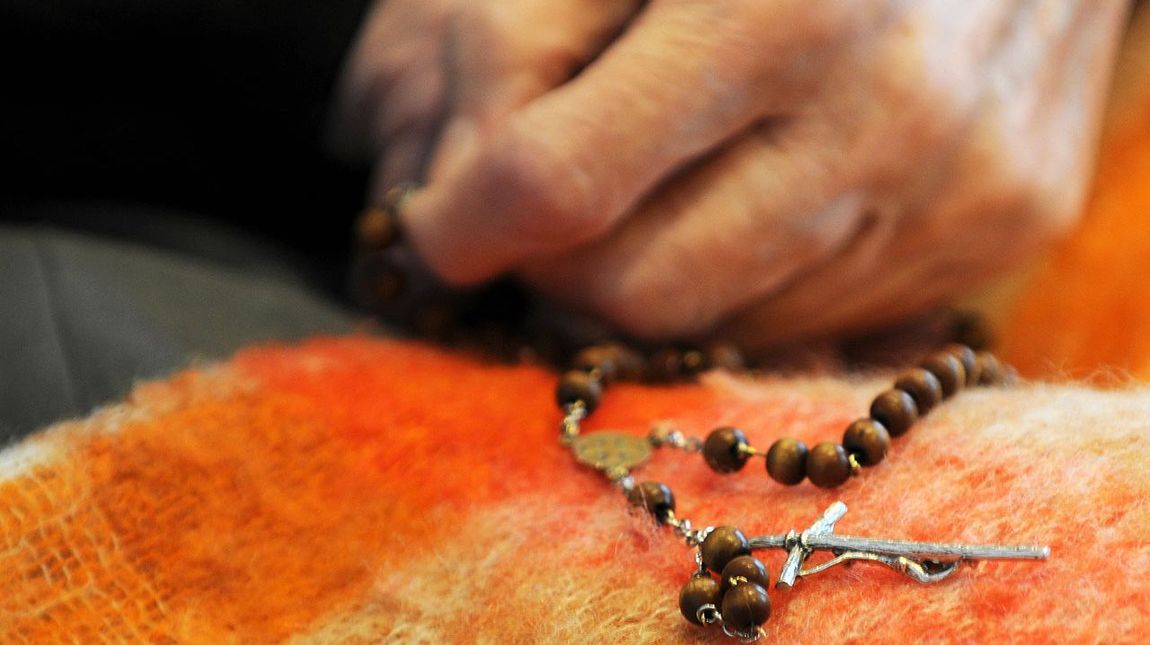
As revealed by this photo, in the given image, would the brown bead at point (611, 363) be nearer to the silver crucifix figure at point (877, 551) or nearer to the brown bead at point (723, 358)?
the brown bead at point (723, 358)

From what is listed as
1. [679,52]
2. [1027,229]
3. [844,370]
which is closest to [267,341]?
[679,52]

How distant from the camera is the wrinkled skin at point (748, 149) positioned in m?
0.57

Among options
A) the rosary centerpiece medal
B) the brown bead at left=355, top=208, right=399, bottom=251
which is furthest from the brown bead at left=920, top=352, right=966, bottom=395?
the brown bead at left=355, top=208, right=399, bottom=251

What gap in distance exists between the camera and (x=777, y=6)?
0.55m

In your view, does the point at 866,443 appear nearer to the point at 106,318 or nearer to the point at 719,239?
the point at 719,239

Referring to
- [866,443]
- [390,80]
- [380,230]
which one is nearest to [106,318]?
[380,230]

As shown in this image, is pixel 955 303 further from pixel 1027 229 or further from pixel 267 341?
pixel 267 341

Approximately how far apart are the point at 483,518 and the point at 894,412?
20 cm

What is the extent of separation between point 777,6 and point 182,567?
428 mm

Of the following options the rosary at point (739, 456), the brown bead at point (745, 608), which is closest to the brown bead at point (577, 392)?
the rosary at point (739, 456)

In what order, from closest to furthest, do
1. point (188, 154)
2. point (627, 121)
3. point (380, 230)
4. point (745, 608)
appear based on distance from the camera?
point (745, 608), point (627, 121), point (380, 230), point (188, 154)

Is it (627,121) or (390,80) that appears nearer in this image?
(627,121)

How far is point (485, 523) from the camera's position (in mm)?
437

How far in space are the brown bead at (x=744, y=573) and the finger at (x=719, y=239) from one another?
28 centimetres
